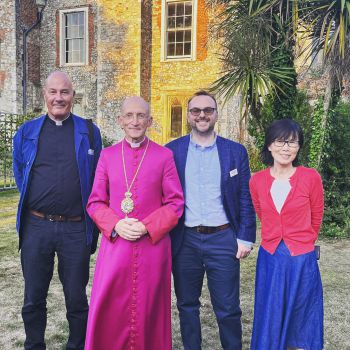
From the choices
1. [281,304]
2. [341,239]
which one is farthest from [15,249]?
[341,239]

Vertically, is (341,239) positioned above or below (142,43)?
below

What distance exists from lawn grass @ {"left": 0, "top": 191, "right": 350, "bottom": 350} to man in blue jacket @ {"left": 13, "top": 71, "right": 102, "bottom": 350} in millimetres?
495

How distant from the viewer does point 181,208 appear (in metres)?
2.53

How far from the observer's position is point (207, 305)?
153 inches

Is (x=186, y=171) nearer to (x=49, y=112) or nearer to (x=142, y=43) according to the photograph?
(x=49, y=112)

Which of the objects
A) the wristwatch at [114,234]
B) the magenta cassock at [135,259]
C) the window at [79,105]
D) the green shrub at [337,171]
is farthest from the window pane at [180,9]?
the wristwatch at [114,234]

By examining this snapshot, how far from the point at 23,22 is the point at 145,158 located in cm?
1485

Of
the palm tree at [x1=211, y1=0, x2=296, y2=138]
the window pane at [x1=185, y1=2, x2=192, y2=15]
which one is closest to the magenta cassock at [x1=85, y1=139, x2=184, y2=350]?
the palm tree at [x1=211, y1=0, x2=296, y2=138]

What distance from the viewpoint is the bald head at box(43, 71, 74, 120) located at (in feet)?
8.75

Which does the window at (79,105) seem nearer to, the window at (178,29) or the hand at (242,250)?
the window at (178,29)

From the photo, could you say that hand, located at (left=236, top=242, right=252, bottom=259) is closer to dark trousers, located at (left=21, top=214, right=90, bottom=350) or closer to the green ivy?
dark trousers, located at (left=21, top=214, right=90, bottom=350)

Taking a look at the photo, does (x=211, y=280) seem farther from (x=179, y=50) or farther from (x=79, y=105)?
(x=79, y=105)

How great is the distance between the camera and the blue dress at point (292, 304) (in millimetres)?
2365

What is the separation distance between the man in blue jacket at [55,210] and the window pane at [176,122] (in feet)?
38.9
